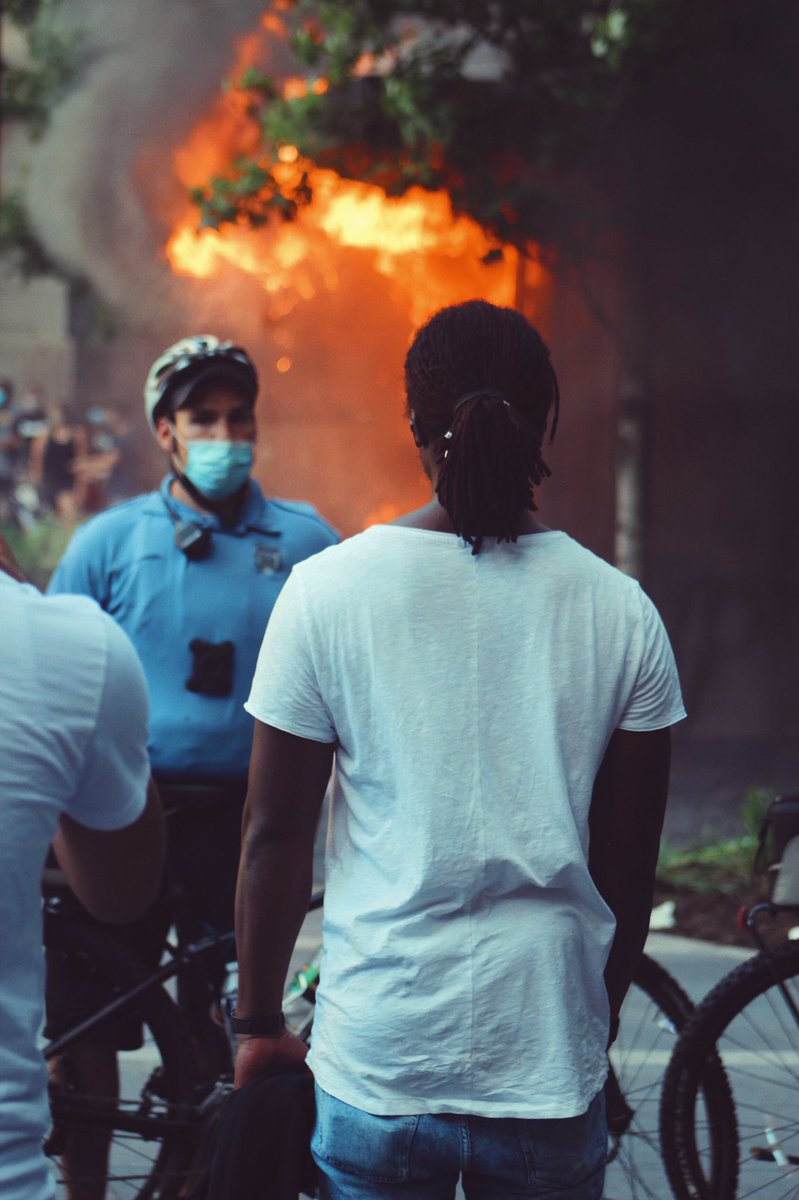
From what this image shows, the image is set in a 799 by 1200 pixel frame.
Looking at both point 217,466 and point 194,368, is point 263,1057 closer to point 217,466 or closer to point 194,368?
point 217,466

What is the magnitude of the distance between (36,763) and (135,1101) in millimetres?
1907

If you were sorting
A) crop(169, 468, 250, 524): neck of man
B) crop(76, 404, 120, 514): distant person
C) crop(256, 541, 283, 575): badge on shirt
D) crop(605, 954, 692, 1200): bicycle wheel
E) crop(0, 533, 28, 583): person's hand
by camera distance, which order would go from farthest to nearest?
crop(76, 404, 120, 514): distant person < crop(169, 468, 250, 524): neck of man < crop(256, 541, 283, 575): badge on shirt < crop(605, 954, 692, 1200): bicycle wheel < crop(0, 533, 28, 583): person's hand

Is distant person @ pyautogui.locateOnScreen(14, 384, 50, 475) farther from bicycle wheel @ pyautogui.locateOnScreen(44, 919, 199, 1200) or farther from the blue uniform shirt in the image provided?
bicycle wheel @ pyautogui.locateOnScreen(44, 919, 199, 1200)

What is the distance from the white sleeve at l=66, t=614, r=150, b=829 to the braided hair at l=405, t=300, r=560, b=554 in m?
0.49

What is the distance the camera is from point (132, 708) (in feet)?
5.43

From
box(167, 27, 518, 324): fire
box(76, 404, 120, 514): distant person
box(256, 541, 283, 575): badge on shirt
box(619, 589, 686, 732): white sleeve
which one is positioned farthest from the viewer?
box(76, 404, 120, 514): distant person

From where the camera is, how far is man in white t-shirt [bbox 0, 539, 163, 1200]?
1522mm

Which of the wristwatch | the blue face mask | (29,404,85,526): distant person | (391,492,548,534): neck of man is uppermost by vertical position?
(29,404,85,526): distant person

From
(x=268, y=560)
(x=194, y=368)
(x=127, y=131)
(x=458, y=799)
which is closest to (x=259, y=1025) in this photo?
(x=458, y=799)

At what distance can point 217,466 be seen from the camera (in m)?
3.75

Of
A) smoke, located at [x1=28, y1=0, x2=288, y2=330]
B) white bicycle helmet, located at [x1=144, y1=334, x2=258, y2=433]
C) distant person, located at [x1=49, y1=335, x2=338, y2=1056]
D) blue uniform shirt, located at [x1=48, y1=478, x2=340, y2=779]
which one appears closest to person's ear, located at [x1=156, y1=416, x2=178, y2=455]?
white bicycle helmet, located at [x1=144, y1=334, x2=258, y2=433]

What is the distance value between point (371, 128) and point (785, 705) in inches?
178

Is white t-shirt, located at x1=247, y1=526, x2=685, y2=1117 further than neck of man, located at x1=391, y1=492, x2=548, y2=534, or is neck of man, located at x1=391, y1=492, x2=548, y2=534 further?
neck of man, located at x1=391, y1=492, x2=548, y2=534

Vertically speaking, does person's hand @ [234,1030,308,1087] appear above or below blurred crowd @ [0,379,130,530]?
below
